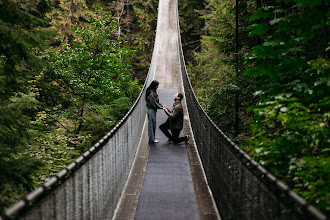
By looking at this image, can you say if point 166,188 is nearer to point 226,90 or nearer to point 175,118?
point 175,118

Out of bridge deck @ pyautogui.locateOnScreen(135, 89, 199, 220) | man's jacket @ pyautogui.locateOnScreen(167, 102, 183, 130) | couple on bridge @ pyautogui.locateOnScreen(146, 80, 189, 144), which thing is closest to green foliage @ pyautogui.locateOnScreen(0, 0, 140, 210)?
bridge deck @ pyautogui.locateOnScreen(135, 89, 199, 220)

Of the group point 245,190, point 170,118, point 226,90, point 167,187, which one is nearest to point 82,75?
point 170,118

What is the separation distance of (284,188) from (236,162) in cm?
133

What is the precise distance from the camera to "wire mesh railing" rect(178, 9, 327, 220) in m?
2.02

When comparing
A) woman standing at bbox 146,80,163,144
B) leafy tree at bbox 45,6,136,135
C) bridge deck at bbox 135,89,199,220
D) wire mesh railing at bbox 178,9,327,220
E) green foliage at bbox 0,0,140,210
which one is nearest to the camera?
wire mesh railing at bbox 178,9,327,220

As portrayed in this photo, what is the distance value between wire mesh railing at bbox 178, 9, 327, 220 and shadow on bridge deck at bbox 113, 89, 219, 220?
35 cm

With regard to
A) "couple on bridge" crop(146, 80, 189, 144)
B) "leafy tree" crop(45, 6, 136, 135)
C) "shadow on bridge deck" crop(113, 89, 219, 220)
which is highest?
"leafy tree" crop(45, 6, 136, 135)

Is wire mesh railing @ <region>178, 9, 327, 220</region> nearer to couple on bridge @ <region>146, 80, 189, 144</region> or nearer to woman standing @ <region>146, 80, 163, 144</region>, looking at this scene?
couple on bridge @ <region>146, 80, 189, 144</region>

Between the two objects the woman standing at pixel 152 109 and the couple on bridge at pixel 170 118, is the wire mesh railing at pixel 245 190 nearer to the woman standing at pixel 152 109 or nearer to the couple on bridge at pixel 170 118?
the couple on bridge at pixel 170 118

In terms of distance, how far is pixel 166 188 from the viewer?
18.4 feet

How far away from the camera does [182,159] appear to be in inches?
282

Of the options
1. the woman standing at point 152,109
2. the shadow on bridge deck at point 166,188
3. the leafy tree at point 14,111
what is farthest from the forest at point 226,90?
the woman standing at point 152,109

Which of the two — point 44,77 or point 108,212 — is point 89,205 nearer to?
point 108,212

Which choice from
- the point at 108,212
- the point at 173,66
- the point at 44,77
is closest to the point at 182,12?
the point at 173,66
